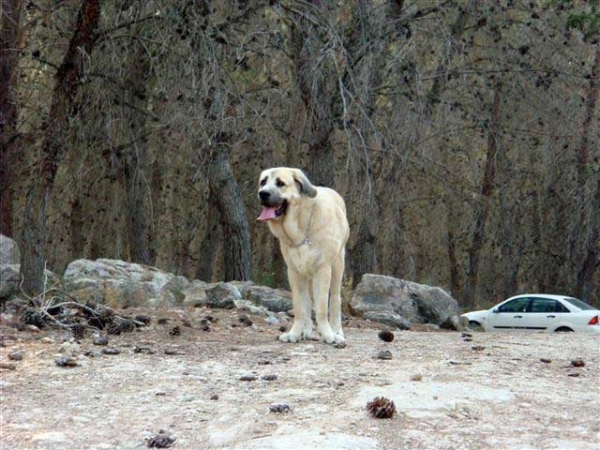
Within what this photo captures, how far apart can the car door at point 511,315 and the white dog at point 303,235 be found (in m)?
13.8

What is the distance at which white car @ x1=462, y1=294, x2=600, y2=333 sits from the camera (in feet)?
69.5

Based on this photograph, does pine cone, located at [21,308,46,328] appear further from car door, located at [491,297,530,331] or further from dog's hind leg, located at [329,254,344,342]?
car door, located at [491,297,530,331]

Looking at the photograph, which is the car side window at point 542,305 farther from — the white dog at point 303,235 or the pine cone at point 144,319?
the pine cone at point 144,319

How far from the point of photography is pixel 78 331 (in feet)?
30.1

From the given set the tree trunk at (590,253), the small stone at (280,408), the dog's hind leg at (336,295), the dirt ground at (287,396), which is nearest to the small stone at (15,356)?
the dirt ground at (287,396)

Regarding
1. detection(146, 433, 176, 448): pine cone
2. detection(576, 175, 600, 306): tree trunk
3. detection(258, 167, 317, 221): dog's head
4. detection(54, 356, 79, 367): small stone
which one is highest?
detection(576, 175, 600, 306): tree trunk

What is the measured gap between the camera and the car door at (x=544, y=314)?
858 inches

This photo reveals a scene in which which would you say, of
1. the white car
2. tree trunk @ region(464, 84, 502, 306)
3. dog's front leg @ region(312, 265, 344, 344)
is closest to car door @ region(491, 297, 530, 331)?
the white car

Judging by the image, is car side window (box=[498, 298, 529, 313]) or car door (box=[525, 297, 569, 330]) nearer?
car door (box=[525, 297, 569, 330])

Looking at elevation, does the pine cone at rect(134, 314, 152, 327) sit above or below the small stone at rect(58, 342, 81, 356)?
above

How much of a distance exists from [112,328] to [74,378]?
8.27ft

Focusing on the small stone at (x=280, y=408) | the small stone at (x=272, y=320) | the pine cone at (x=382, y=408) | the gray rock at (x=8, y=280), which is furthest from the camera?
the small stone at (x=272, y=320)

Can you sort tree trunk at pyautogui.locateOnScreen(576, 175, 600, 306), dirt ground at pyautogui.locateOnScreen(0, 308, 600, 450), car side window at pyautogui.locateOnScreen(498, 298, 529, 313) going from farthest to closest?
tree trunk at pyautogui.locateOnScreen(576, 175, 600, 306) → car side window at pyautogui.locateOnScreen(498, 298, 529, 313) → dirt ground at pyautogui.locateOnScreen(0, 308, 600, 450)

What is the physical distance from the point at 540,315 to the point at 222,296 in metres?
11.0
